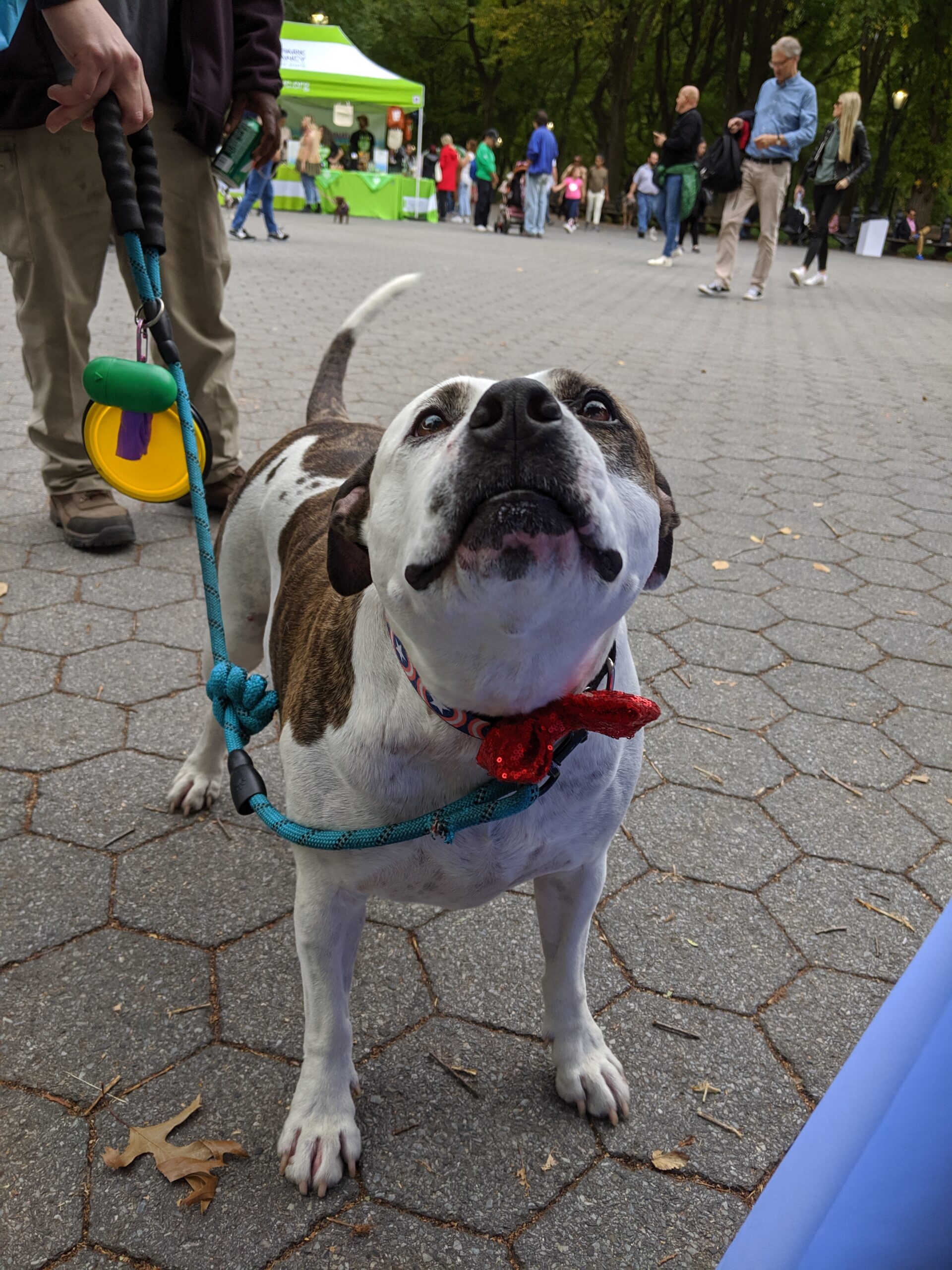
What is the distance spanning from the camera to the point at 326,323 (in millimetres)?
9547

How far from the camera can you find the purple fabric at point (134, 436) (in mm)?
2318

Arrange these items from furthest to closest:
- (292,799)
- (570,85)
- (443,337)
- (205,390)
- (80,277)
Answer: (570,85), (443,337), (205,390), (80,277), (292,799)

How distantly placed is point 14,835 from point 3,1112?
0.90 metres

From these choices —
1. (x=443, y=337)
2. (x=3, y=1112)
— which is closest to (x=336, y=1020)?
(x=3, y=1112)

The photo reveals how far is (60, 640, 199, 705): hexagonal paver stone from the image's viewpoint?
3.31 m

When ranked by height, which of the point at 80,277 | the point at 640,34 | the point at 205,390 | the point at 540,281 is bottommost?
the point at 540,281

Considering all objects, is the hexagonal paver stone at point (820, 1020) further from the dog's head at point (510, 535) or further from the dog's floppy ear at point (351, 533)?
the dog's floppy ear at point (351, 533)

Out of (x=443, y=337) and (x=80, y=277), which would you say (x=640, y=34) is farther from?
(x=80, y=277)

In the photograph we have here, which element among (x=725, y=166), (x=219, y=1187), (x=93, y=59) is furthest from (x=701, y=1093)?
(x=725, y=166)

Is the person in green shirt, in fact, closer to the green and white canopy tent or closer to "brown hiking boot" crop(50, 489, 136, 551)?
the green and white canopy tent

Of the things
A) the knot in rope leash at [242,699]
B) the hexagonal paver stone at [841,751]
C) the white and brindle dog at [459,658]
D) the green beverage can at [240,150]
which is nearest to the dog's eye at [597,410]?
the white and brindle dog at [459,658]

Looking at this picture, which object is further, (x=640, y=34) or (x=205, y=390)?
(x=640, y=34)

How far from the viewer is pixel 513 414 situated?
133 centimetres

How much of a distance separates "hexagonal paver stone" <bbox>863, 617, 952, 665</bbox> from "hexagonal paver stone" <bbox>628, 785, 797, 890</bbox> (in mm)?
1426
